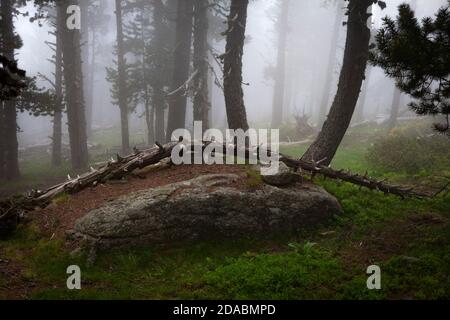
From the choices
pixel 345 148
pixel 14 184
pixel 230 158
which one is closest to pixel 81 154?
pixel 14 184

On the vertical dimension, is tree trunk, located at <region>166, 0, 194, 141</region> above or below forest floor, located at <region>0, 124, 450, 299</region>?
above

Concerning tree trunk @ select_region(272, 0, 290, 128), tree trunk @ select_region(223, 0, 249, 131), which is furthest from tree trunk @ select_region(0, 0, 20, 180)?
tree trunk @ select_region(272, 0, 290, 128)

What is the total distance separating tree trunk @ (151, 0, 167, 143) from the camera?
23828 mm

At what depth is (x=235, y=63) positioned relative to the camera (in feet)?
37.9

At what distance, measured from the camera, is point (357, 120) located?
1214 inches

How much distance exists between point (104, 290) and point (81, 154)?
15.8 metres

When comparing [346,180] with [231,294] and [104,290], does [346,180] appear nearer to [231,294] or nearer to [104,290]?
[231,294]

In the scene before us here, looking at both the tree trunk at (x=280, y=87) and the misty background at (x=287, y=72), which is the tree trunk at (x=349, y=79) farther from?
the misty background at (x=287, y=72)

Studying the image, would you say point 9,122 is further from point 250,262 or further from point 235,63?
point 250,262

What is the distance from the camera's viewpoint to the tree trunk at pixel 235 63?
37.7ft

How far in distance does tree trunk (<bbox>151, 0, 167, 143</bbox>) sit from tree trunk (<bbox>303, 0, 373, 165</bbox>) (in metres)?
15.3

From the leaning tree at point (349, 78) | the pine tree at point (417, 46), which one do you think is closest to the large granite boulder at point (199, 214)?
the leaning tree at point (349, 78)

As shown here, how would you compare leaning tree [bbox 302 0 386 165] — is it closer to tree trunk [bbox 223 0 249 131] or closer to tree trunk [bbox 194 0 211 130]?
tree trunk [bbox 223 0 249 131]

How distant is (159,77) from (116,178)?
1642cm
